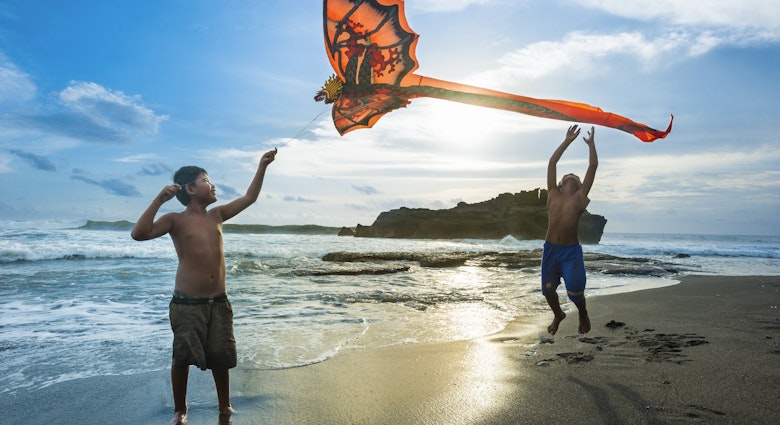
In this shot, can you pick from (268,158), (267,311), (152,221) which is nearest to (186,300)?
(152,221)

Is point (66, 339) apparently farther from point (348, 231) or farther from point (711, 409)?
point (348, 231)

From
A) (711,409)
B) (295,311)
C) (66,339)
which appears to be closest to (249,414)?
(711,409)

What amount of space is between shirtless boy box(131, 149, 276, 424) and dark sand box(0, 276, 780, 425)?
30 cm

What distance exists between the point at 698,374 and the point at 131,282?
35.7ft

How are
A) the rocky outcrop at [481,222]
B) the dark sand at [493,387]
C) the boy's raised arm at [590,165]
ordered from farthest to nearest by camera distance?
the rocky outcrop at [481,222], the boy's raised arm at [590,165], the dark sand at [493,387]

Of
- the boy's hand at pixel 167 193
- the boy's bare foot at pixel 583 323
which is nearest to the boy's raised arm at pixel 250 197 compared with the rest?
the boy's hand at pixel 167 193

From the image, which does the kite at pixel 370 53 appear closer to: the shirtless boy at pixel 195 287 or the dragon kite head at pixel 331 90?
the dragon kite head at pixel 331 90

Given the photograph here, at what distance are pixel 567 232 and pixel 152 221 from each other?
3645mm

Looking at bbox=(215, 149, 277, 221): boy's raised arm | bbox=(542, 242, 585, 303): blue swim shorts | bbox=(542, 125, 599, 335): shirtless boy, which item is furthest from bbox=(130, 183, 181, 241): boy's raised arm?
bbox=(542, 242, 585, 303): blue swim shorts

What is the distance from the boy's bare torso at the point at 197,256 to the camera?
327cm

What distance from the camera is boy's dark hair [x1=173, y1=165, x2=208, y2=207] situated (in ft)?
11.1

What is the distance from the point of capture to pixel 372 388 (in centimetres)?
365

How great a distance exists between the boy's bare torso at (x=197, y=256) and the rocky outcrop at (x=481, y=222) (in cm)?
5375

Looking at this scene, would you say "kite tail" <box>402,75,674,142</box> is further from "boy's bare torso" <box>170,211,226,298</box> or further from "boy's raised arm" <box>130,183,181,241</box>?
"boy's raised arm" <box>130,183,181,241</box>
